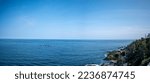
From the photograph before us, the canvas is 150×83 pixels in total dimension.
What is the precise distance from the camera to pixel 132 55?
4.58 m

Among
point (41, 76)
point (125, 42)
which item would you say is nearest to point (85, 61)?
point (125, 42)

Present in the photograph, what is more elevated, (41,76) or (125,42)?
(125,42)

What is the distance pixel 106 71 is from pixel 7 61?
4.73ft

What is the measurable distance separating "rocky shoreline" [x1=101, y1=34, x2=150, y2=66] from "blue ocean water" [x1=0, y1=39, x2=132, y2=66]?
0.11m

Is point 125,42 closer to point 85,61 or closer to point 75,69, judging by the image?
point 85,61

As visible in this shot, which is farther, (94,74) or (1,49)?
(1,49)

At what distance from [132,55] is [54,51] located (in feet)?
4.06

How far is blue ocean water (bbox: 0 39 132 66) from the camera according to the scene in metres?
4.35

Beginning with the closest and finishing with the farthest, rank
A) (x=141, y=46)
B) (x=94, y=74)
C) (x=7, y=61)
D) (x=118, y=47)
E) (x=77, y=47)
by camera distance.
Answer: (x=94, y=74) → (x=7, y=61) → (x=141, y=46) → (x=118, y=47) → (x=77, y=47)

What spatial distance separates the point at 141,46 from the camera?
179 inches

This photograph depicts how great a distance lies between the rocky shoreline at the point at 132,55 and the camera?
14.0 ft

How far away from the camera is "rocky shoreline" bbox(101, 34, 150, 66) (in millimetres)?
4258

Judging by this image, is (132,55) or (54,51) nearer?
(132,55)

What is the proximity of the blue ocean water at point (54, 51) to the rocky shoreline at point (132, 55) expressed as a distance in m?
0.11
